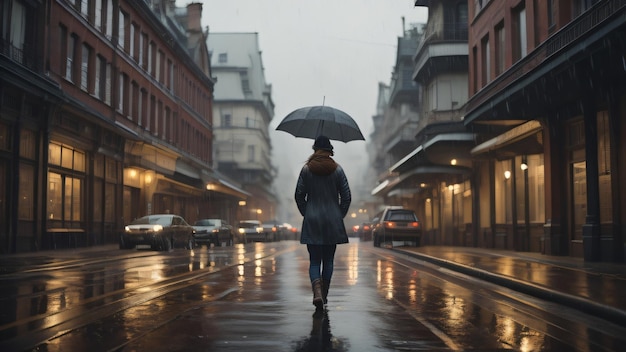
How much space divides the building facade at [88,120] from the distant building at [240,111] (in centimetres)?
3184

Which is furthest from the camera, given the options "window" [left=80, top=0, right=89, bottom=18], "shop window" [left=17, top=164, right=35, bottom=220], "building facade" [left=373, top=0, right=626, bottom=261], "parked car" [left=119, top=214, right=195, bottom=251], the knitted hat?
"window" [left=80, top=0, right=89, bottom=18]

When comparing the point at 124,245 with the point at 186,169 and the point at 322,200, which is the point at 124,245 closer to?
the point at 322,200

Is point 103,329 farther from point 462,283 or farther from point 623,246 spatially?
point 623,246

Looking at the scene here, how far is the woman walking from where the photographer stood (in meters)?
8.34

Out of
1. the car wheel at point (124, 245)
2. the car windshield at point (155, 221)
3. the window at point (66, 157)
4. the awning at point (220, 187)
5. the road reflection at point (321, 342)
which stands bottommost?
the road reflection at point (321, 342)

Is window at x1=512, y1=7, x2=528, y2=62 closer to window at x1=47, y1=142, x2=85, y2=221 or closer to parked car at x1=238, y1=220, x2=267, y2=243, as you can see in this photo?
window at x1=47, y1=142, x2=85, y2=221

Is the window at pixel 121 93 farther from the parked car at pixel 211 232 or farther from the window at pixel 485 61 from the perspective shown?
the window at pixel 485 61

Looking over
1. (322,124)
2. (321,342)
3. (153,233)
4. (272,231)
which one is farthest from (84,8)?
(321,342)

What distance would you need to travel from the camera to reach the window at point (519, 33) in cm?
2395

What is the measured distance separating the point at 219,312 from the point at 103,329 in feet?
5.51

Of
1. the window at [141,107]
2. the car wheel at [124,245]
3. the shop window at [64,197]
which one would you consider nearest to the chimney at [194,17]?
the window at [141,107]

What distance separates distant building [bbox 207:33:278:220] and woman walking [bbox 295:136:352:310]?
75419 millimetres

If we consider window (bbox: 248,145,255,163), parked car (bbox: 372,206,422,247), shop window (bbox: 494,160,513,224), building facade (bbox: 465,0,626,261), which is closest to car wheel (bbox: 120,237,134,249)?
parked car (bbox: 372,206,422,247)

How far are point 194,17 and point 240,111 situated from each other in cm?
2841
